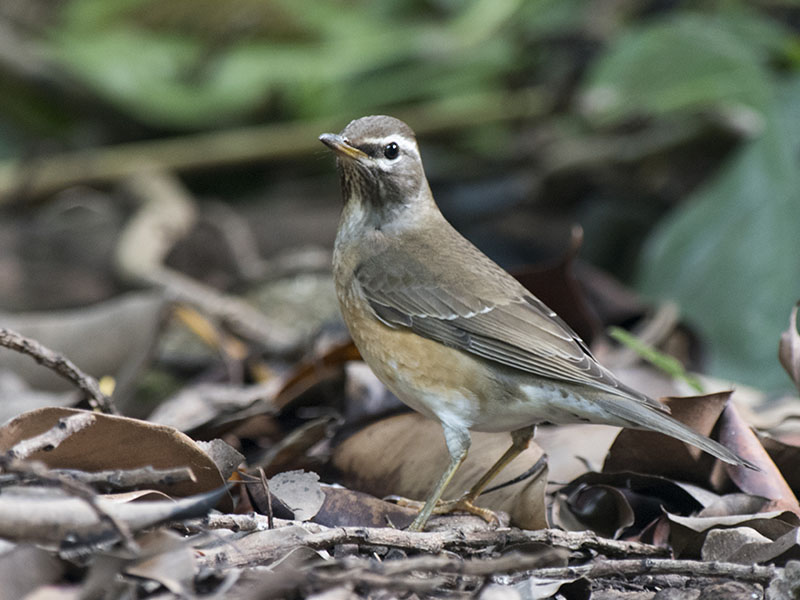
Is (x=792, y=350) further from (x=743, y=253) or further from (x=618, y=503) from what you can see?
(x=743, y=253)


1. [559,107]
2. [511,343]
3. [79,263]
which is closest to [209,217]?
[79,263]

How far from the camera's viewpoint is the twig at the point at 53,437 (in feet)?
8.93

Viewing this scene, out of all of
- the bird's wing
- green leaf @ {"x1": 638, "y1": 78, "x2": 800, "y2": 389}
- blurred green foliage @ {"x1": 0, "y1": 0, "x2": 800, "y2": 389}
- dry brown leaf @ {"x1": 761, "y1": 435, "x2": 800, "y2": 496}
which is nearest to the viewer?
dry brown leaf @ {"x1": 761, "y1": 435, "x2": 800, "y2": 496}

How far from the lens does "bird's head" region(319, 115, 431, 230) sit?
13.3ft

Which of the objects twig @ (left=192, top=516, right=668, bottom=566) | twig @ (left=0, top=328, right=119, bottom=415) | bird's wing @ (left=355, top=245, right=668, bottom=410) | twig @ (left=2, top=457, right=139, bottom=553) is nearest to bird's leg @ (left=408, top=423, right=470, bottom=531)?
bird's wing @ (left=355, top=245, right=668, bottom=410)

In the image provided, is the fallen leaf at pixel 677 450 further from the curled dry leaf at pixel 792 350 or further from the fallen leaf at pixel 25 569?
the fallen leaf at pixel 25 569

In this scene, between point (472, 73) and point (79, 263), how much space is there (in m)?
3.60

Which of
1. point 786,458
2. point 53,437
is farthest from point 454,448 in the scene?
point 53,437

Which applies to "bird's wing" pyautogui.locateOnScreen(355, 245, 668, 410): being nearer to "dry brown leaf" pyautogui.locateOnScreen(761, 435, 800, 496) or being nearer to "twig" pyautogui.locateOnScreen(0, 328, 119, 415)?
"dry brown leaf" pyautogui.locateOnScreen(761, 435, 800, 496)

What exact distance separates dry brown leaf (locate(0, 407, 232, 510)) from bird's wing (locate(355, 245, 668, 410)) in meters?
1.08

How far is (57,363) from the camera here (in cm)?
321

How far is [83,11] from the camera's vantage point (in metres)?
9.28

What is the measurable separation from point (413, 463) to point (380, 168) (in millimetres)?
1230

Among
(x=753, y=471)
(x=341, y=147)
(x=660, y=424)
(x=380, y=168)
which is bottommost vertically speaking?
(x=753, y=471)
